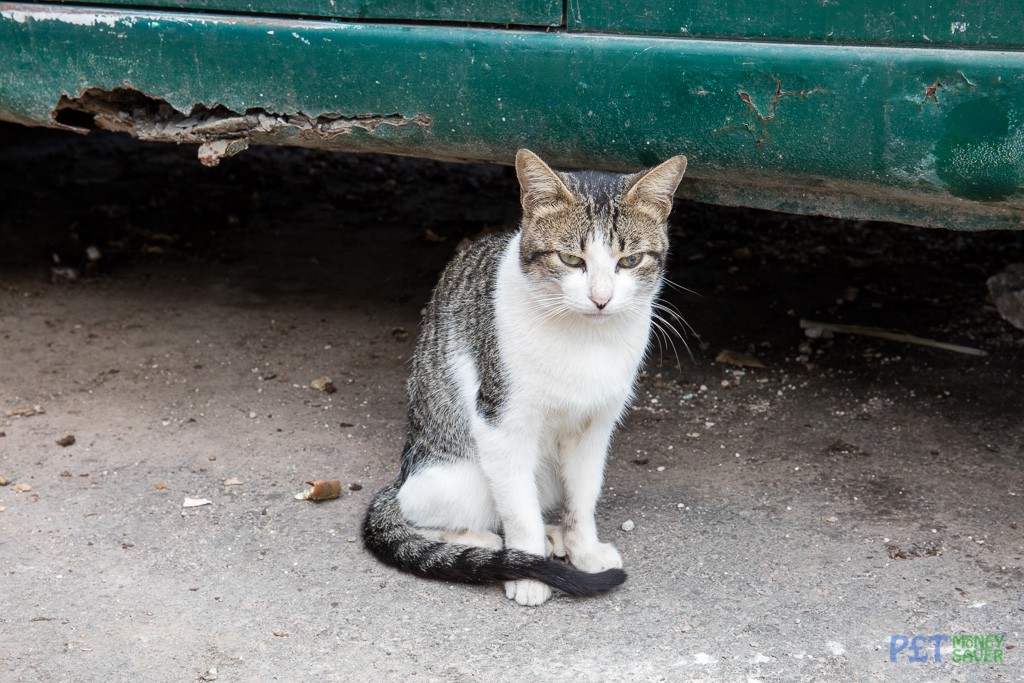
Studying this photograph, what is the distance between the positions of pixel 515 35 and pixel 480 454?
4.52 feet

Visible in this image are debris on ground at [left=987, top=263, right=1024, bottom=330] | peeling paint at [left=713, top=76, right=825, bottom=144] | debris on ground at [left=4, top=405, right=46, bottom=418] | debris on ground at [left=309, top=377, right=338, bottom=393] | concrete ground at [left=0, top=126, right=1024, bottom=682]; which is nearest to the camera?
concrete ground at [left=0, top=126, right=1024, bottom=682]

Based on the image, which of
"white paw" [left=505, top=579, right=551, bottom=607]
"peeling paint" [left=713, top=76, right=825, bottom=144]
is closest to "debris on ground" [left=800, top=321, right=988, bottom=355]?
"peeling paint" [left=713, top=76, right=825, bottom=144]

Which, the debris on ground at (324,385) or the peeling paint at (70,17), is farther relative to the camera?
the debris on ground at (324,385)

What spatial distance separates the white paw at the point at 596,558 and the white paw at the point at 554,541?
0.07 m

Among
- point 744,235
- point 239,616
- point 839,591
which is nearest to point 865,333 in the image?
point 744,235

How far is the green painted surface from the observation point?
3172 millimetres

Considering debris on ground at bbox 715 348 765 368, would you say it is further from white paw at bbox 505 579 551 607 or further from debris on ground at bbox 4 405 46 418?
debris on ground at bbox 4 405 46 418

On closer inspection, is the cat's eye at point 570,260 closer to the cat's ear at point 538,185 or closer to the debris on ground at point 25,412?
the cat's ear at point 538,185

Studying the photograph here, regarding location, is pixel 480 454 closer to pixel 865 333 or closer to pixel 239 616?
pixel 239 616

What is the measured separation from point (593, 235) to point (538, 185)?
0.22 meters

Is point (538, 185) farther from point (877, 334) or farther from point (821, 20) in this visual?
point (877, 334)

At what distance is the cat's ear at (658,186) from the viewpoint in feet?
10.2

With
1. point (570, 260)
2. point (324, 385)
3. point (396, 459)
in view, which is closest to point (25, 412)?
point (324, 385)

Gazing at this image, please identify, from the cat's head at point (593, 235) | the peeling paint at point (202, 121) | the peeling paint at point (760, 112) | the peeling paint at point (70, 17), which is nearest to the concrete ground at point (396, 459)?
the cat's head at point (593, 235)
